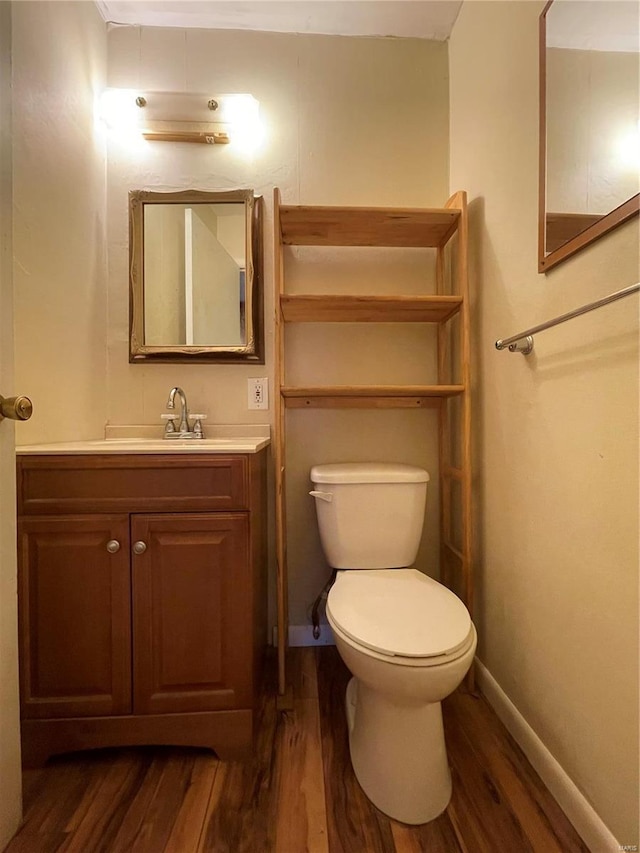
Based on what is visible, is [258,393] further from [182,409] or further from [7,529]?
[7,529]

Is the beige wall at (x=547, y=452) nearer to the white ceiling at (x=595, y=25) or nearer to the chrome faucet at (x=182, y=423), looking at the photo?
the white ceiling at (x=595, y=25)

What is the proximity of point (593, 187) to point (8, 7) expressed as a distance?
137 cm

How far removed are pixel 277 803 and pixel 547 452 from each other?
112 cm

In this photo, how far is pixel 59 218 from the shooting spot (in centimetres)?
130

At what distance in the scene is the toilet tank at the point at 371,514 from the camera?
134 cm

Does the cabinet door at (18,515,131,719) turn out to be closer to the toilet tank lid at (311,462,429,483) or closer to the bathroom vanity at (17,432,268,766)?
the bathroom vanity at (17,432,268,766)

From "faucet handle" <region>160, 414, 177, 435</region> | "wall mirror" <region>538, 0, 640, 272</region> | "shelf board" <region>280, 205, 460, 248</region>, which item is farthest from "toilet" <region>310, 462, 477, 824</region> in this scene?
"shelf board" <region>280, 205, 460, 248</region>

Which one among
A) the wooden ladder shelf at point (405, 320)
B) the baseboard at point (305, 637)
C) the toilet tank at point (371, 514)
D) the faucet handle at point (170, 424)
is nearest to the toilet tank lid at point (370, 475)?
the toilet tank at point (371, 514)

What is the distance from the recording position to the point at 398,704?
3.04 feet

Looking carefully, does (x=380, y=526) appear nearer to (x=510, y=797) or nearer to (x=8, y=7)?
(x=510, y=797)

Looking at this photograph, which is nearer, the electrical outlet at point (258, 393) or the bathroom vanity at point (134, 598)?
the bathroom vanity at point (134, 598)

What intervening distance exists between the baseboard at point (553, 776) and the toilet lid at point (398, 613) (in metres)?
0.40

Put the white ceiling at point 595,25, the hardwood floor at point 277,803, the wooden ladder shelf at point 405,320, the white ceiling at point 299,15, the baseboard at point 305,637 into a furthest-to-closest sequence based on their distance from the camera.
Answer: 1. the baseboard at point 305,637
2. the white ceiling at point 299,15
3. the wooden ladder shelf at point 405,320
4. the hardwood floor at point 277,803
5. the white ceiling at point 595,25

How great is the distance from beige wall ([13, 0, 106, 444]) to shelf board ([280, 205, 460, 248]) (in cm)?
76
